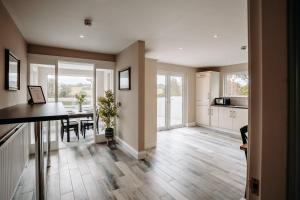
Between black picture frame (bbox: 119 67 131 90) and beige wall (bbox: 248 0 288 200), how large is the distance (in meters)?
3.12

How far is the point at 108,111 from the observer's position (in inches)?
160

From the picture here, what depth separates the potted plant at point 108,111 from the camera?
13.3ft

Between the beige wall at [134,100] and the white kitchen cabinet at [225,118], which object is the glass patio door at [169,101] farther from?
the beige wall at [134,100]

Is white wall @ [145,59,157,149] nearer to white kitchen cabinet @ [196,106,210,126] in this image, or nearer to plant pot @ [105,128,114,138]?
plant pot @ [105,128,114,138]

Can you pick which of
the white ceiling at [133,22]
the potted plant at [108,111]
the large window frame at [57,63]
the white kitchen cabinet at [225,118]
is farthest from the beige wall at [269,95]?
the white kitchen cabinet at [225,118]

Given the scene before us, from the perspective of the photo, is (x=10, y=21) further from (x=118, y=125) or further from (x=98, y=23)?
(x=118, y=125)

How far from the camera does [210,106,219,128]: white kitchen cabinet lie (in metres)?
5.75

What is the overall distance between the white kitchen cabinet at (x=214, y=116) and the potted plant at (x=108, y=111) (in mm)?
3727

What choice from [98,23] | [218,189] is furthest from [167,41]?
[218,189]

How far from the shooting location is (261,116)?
569 millimetres

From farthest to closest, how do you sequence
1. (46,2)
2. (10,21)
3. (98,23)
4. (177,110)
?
(177,110), (98,23), (10,21), (46,2)

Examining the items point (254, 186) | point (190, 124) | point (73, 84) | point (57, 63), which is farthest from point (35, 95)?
point (190, 124)

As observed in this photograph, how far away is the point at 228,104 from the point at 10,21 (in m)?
6.33

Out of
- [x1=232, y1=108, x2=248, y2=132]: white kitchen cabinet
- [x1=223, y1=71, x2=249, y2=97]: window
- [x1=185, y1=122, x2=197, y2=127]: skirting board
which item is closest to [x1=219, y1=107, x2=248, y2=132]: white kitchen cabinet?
[x1=232, y1=108, x2=248, y2=132]: white kitchen cabinet
